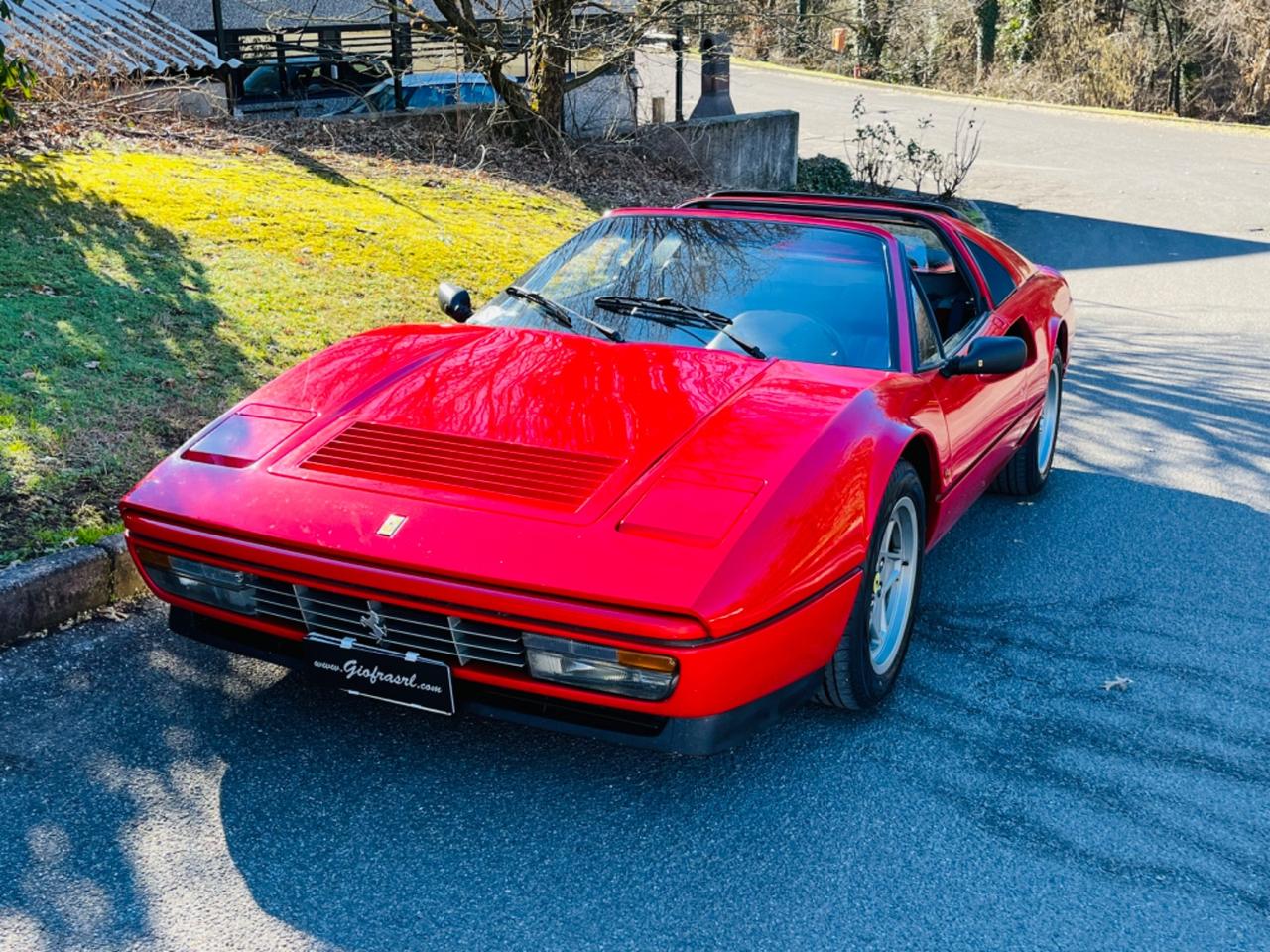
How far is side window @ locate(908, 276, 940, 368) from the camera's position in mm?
4195

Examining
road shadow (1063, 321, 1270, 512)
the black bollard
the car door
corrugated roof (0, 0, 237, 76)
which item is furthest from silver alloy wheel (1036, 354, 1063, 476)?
the black bollard

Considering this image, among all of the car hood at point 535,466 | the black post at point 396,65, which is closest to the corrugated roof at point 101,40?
the black post at point 396,65

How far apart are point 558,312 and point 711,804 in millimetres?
1882

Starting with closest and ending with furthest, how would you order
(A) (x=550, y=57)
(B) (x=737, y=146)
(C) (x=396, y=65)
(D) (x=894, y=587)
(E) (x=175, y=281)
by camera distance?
(D) (x=894, y=587), (E) (x=175, y=281), (A) (x=550, y=57), (C) (x=396, y=65), (B) (x=737, y=146)

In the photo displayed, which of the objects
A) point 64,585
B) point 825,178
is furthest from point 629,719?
point 825,178

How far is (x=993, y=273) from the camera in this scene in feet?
17.8

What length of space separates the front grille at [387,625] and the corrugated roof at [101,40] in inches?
332

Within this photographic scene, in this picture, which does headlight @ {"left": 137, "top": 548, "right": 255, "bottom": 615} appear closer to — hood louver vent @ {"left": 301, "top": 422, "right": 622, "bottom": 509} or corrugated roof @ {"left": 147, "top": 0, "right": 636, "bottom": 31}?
hood louver vent @ {"left": 301, "top": 422, "right": 622, "bottom": 509}

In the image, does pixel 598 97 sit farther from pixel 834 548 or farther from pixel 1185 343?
pixel 834 548

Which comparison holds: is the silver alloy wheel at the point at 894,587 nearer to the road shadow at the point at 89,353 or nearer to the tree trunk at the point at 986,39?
the road shadow at the point at 89,353

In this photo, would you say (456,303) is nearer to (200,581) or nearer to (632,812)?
(200,581)

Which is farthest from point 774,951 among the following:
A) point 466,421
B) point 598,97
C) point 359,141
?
point 598,97

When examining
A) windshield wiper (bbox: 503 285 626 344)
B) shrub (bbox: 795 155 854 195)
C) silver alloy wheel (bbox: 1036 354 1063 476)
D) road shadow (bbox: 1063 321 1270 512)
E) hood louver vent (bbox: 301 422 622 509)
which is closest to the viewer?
hood louver vent (bbox: 301 422 622 509)

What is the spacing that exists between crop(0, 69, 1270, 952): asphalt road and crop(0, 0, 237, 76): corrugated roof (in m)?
7.91
